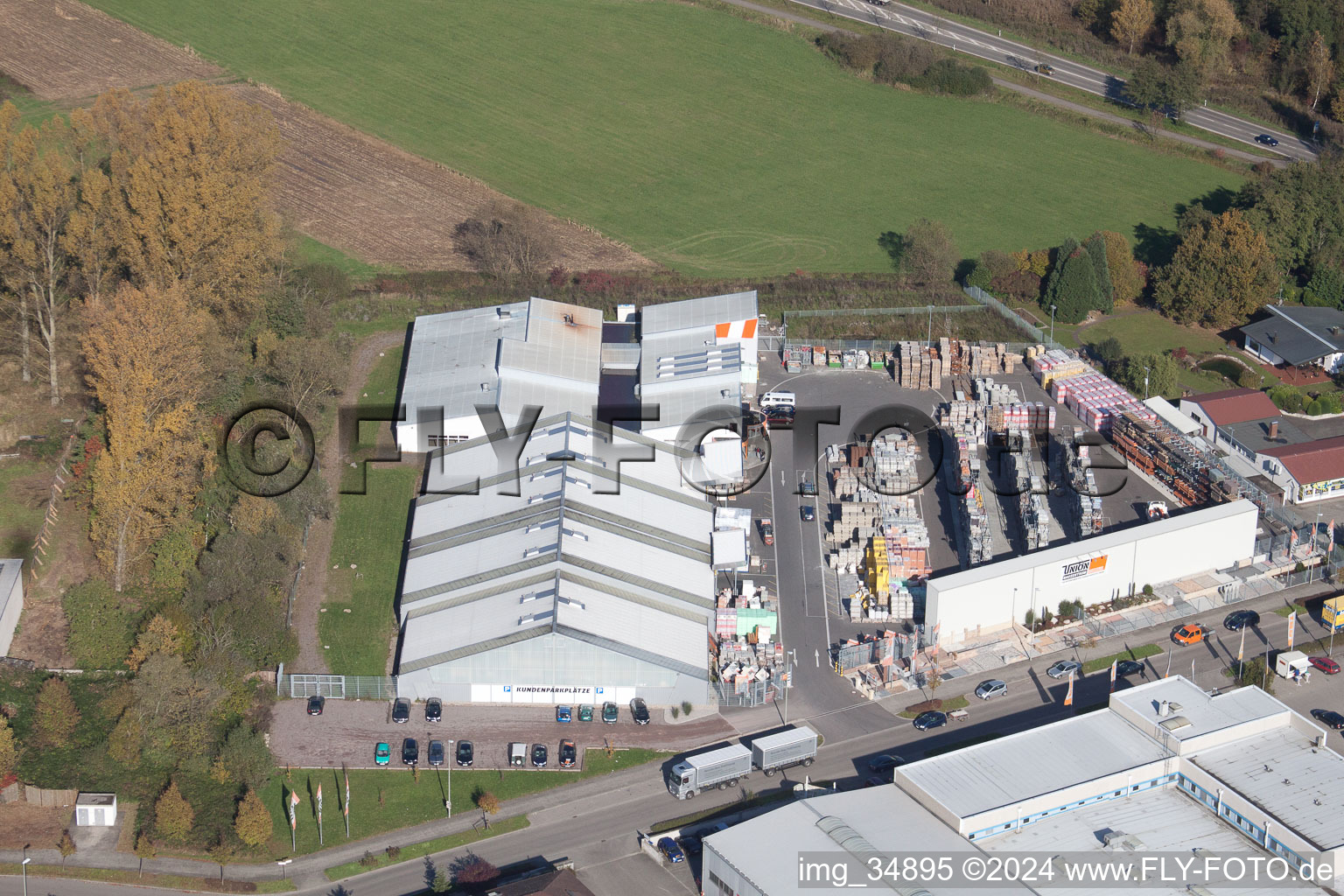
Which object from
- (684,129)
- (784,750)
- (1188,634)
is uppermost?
(684,129)

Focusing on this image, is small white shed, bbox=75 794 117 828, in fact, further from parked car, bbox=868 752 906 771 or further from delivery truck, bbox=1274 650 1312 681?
delivery truck, bbox=1274 650 1312 681

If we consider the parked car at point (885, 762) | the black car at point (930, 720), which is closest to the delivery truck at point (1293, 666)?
the black car at point (930, 720)

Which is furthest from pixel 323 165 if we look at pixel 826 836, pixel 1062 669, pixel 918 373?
pixel 826 836

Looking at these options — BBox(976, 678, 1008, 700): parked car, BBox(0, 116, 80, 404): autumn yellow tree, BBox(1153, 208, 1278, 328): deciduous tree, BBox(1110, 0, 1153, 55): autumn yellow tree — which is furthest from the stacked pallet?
BBox(1110, 0, 1153, 55): autumn yellow tree

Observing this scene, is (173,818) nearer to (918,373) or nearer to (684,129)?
(918,373)

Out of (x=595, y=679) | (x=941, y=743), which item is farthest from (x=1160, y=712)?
(x=595, y=679)

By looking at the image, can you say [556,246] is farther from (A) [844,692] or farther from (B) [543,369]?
(A) [844,692]
